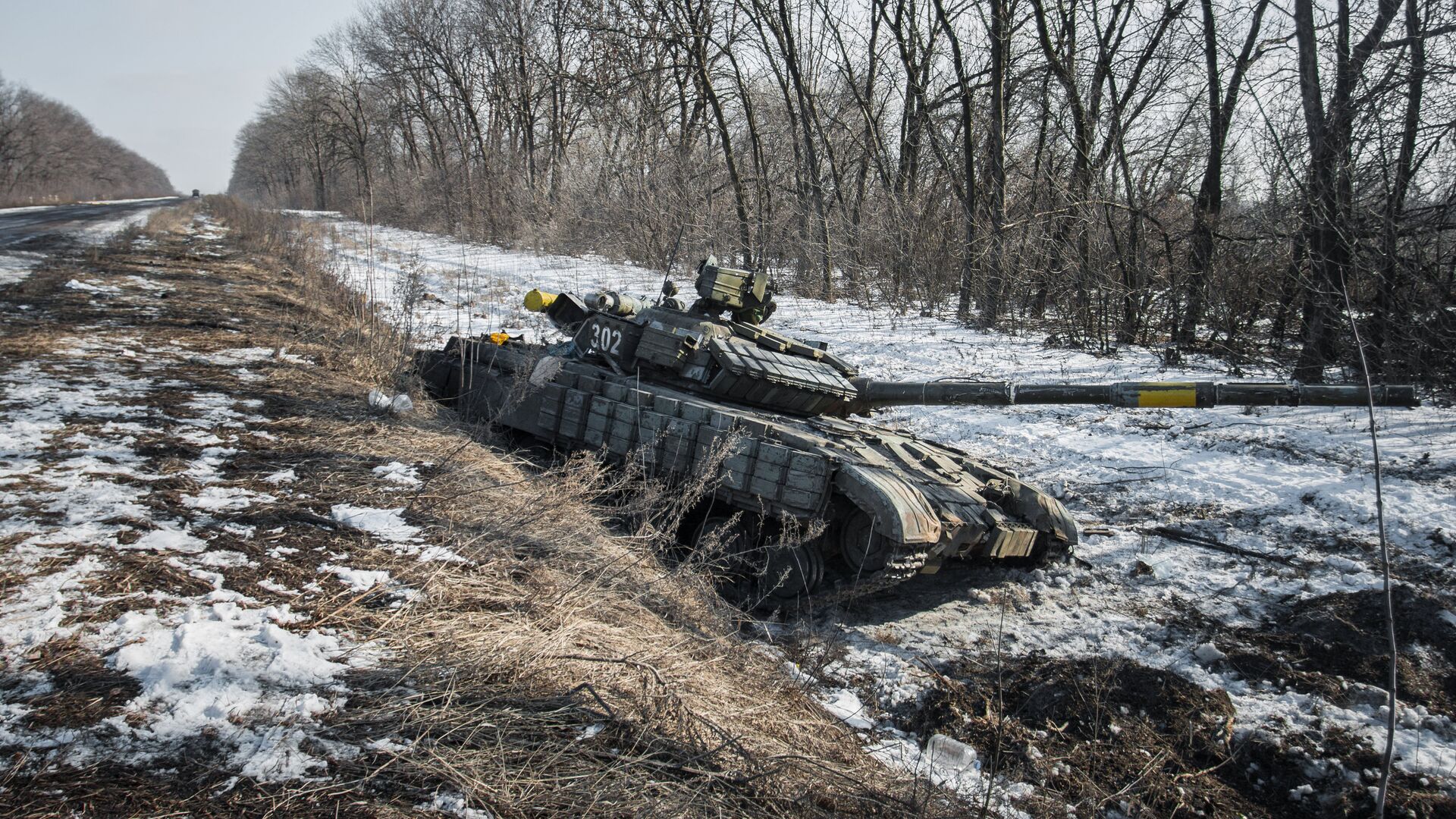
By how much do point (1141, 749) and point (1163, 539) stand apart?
11.7ft

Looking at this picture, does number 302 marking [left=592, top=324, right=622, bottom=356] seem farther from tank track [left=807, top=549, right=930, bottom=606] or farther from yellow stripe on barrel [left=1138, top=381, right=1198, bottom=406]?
yellow stripe on barrel [left=1138, top=381, right=1198, bottom=406]

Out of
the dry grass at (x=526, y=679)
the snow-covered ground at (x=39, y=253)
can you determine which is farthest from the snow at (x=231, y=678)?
the snow-covered ground at (x=39, y=253)

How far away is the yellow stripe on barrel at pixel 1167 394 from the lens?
5684 millimetres

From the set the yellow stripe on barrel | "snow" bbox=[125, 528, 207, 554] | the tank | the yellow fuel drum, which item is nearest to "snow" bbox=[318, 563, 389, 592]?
"snow" bbox=[125, 528, 207, 554]

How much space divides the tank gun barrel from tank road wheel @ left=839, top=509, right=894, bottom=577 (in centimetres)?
124

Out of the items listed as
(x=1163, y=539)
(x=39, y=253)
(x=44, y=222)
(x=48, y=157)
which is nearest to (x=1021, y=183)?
(x=1163, y=539)

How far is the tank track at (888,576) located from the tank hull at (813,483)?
0.01m

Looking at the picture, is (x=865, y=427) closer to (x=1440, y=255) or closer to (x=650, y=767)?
(x=650, y=767)

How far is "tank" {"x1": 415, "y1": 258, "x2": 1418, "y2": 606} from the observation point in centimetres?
578

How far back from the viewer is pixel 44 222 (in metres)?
24.2

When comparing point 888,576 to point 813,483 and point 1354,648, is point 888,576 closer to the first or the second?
point 813,483

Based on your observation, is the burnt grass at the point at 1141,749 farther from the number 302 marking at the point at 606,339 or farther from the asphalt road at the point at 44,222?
the asphalt road at the point at 44,222

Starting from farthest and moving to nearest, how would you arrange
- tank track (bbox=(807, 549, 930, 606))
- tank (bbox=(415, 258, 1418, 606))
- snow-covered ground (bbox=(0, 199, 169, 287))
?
snow-covered ground (bbox=(0, 199, 169, 287)), tank (bbox=(415, 258, 1418, 606)), tank track (bbox=(807, 549, 930, 606))

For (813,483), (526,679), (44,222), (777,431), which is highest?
(44,222)
